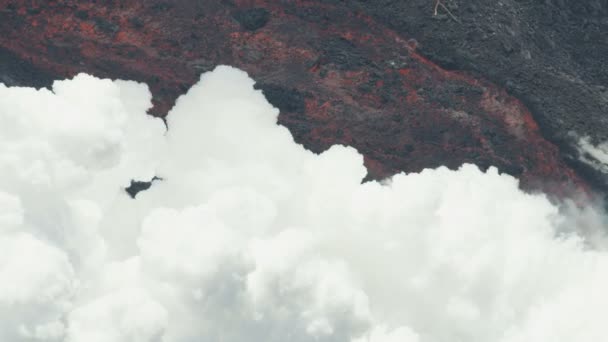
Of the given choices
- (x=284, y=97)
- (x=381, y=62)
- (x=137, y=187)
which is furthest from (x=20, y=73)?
(x=381, y=62)

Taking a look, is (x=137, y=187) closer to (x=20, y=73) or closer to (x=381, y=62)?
(x=20, y=73)

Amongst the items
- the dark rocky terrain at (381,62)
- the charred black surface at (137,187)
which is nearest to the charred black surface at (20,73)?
the dark rocky terrain at (381,62)

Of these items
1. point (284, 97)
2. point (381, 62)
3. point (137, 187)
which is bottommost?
point (137, 187)

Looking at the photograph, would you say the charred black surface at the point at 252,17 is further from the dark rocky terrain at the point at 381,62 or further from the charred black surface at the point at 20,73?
the charred black surface at the point at 20,73

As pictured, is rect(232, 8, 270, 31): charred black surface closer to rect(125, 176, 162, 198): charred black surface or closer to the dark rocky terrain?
the dark rocky terrain

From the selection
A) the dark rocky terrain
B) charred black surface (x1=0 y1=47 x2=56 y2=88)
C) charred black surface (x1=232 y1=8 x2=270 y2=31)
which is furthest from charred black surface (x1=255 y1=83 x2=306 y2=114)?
charred black surface (x1=0 y1=47 x2=56 y2=88)

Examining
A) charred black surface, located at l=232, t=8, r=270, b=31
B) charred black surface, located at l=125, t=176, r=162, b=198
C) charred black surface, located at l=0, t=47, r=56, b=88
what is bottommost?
charred black surface, located at l=125, t=176, r=162, b=198

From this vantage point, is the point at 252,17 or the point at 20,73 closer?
the point at 20,73

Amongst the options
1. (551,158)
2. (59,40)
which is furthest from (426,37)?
(59,40)
